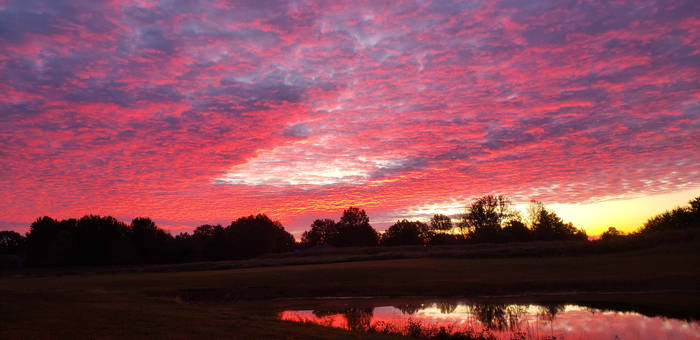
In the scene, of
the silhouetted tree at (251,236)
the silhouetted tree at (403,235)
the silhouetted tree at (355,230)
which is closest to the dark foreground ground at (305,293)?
the silhouetted tree at (251,236)

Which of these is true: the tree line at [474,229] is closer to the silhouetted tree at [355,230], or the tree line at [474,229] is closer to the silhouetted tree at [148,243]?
the silhouetted tree at [355,230]

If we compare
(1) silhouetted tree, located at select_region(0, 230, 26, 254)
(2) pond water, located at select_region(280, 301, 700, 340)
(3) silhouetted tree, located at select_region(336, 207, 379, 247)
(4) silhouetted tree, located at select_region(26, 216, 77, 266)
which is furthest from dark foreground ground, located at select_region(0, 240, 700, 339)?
(1) silhouetted tree, located at select_region(0, 230, 26, 254)

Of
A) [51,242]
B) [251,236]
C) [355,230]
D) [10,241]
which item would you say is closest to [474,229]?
[355,230]

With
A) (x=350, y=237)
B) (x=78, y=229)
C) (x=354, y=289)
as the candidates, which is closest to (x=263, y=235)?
(x=350, y=237)

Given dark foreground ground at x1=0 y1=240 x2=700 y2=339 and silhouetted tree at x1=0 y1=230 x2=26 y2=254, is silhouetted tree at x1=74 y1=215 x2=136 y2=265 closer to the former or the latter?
dark foreground ground at x1=0 y1=240 x2=700 y2=339

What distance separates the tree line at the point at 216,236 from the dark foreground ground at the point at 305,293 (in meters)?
81.5

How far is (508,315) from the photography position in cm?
2770

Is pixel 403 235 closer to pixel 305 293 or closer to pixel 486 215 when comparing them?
pixel 486 215

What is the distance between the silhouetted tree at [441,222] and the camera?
610ft

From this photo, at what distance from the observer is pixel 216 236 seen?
145 metres

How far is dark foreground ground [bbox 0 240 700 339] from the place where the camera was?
18.7 metres

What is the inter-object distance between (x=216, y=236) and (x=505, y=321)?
432ft

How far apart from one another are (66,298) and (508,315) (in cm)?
3056

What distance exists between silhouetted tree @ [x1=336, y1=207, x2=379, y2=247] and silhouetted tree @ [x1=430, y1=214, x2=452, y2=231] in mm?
25500
